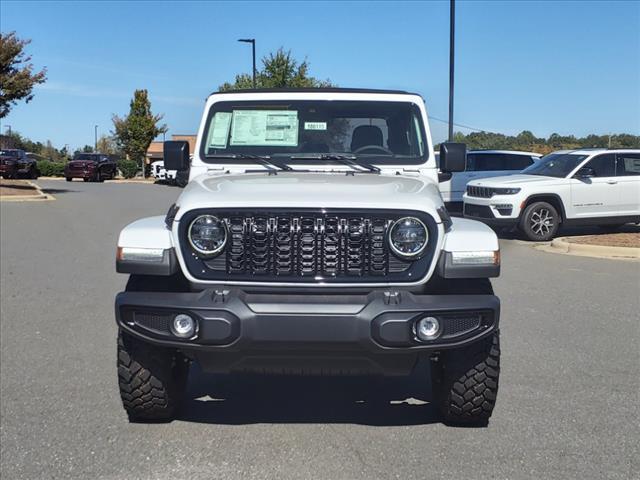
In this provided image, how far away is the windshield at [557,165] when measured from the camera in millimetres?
13336

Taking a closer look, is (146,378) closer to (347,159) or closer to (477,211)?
(347,159)

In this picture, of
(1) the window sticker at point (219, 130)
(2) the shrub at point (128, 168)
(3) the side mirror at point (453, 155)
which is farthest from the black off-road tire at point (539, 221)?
(2) the shrub at point (128, 168)

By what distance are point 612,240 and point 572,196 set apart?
117cm

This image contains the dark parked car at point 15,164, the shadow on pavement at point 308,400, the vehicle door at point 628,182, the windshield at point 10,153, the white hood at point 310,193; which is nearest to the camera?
the white hood at point 310,193

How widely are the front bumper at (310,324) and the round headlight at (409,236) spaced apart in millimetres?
235

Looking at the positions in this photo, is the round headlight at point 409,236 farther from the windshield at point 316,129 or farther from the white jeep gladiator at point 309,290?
the windshield at point 316,129

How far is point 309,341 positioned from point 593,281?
21.8 ft

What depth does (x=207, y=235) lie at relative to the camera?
3.63m

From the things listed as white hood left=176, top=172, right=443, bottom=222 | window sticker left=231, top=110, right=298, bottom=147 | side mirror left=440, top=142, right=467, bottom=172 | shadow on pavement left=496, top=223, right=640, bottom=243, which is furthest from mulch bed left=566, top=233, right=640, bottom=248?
white hood left=176, top=172, right=443, bottom=222

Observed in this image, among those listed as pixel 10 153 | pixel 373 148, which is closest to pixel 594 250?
pixel 373 148

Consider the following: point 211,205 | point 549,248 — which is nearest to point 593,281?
Result: point 549,248

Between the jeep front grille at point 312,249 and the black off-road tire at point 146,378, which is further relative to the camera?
the black off-road tire at point 146,378

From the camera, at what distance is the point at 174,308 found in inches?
135

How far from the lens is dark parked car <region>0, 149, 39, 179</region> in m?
36.7
